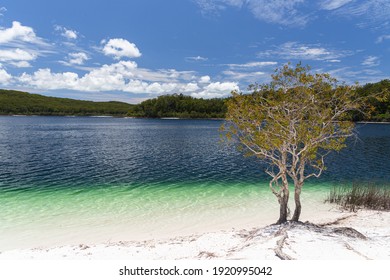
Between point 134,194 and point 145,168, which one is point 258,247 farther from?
point 145,168

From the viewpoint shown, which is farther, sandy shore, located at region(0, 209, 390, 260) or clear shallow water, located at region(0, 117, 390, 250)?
clear shallow water, located at region(0, 117, 390, 250)

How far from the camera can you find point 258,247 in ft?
41.1

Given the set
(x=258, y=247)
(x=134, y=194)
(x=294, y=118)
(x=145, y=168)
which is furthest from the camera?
(x=145, y=168)

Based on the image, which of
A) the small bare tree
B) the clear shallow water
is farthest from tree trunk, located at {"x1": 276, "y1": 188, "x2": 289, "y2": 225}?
the clear shallow water

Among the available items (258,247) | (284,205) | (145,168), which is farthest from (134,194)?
(258,247)

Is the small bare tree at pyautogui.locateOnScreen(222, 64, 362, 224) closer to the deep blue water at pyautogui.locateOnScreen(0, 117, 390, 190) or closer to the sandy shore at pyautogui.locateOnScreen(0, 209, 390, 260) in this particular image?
the sandy shore at pyautogui.locateOnScreen(0, 209, 390, 260)

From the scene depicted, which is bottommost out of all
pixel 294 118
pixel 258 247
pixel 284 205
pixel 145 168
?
pixel 145 168

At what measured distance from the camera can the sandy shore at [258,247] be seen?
1183 centimetres

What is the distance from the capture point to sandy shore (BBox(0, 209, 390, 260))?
1183 cm

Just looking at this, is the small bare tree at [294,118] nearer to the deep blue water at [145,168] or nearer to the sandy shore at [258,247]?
the sandy shore at [258,247]

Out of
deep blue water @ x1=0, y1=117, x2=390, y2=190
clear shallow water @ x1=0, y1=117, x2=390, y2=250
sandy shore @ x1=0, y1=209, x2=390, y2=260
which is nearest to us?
sandy shore @ x1=0, y1=209, x2=390, y2=260

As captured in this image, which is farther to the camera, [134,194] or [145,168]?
[145,168]

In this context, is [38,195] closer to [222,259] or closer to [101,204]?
[101,204]

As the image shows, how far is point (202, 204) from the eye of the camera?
80.8ft
